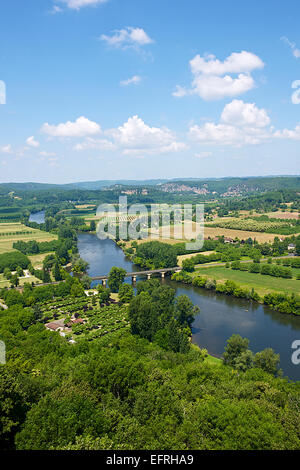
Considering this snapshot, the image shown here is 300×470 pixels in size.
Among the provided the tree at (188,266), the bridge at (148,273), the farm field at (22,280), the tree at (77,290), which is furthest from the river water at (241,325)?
the farm field at (22,280)

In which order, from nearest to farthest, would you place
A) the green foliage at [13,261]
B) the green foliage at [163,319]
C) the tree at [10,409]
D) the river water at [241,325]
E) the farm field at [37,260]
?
the tree at [10,409], the green foliage at [163,319], the river water at [241,325], the green foliage at [13,261], the farm field at [37,260]

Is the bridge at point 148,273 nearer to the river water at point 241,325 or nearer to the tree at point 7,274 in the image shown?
the river water at point 241,325

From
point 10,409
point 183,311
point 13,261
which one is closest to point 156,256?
point 13,261

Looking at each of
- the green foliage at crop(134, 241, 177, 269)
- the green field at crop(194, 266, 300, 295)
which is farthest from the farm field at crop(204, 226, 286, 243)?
the green field at crop(194, 266, 300, 295)

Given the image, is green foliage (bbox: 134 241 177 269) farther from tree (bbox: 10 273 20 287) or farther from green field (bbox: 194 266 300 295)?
tree (bbox: 10 273 20 287)

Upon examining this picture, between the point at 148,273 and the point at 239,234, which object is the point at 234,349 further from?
the point at 239,234

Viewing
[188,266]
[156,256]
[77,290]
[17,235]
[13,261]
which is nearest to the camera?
[77,290]
